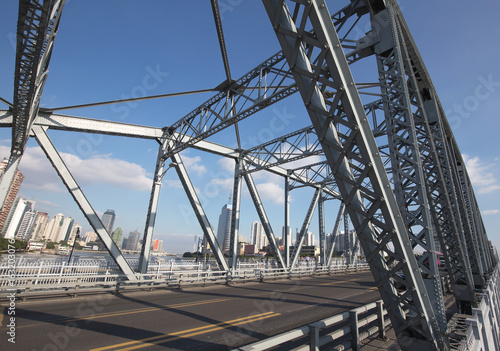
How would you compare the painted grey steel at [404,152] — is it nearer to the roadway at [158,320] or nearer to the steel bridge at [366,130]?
the steel bridge at [366,130]

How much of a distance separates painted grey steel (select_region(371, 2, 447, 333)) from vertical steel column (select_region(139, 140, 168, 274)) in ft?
45.5

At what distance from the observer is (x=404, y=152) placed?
16.7 ft

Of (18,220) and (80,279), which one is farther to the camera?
(18,220)

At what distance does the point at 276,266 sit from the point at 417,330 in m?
A: 19.1

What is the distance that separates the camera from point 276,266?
2167 cm

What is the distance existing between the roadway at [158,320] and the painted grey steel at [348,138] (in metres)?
4.39

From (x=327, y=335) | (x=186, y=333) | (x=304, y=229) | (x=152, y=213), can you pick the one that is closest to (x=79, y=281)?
(x=152, y=213)

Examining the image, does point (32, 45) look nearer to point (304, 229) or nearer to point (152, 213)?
point (152, 213)

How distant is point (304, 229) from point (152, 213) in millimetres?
14359

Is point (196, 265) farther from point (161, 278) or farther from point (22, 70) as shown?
point (22, 70)

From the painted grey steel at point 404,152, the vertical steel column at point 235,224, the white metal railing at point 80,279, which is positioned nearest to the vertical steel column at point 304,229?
the white metal railing at point 80,279

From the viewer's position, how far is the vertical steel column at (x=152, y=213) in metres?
13.9

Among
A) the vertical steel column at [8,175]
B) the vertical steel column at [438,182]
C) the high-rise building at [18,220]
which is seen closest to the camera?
the vertical steel column at [438,182]

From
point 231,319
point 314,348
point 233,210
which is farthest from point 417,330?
point 233,210
